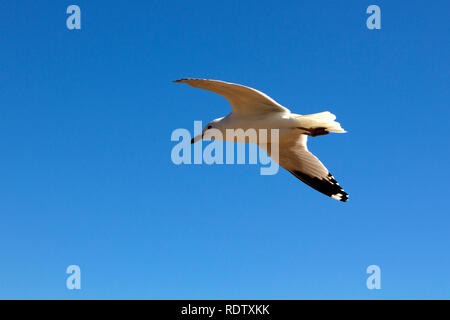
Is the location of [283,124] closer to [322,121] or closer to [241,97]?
[322,121]

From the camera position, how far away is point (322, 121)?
469cm

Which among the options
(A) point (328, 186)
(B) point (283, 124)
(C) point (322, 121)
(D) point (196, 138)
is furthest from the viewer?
(A) point (328, 186)

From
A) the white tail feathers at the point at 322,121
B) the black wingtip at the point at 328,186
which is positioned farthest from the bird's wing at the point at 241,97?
the black wingtip at the point at 328,186

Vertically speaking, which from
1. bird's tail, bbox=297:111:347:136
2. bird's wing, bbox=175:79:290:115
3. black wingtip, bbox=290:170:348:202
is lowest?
black wingtip, bbox=290:170:348:202

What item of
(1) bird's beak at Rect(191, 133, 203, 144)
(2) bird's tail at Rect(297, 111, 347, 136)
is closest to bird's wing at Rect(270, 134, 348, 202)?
(2) bird's tail at Rect(297, 111, 347, 136)

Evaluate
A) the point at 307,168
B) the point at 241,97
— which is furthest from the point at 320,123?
the point at 307,168

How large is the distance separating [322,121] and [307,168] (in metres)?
0.88

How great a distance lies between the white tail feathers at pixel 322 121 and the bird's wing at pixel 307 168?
0.59 meters

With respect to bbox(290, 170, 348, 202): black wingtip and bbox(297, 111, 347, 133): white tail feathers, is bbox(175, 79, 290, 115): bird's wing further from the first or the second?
bbox(290, 170, 348, 202): black wingtip

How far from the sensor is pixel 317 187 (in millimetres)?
5438

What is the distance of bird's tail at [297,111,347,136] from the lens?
15.3 feet
